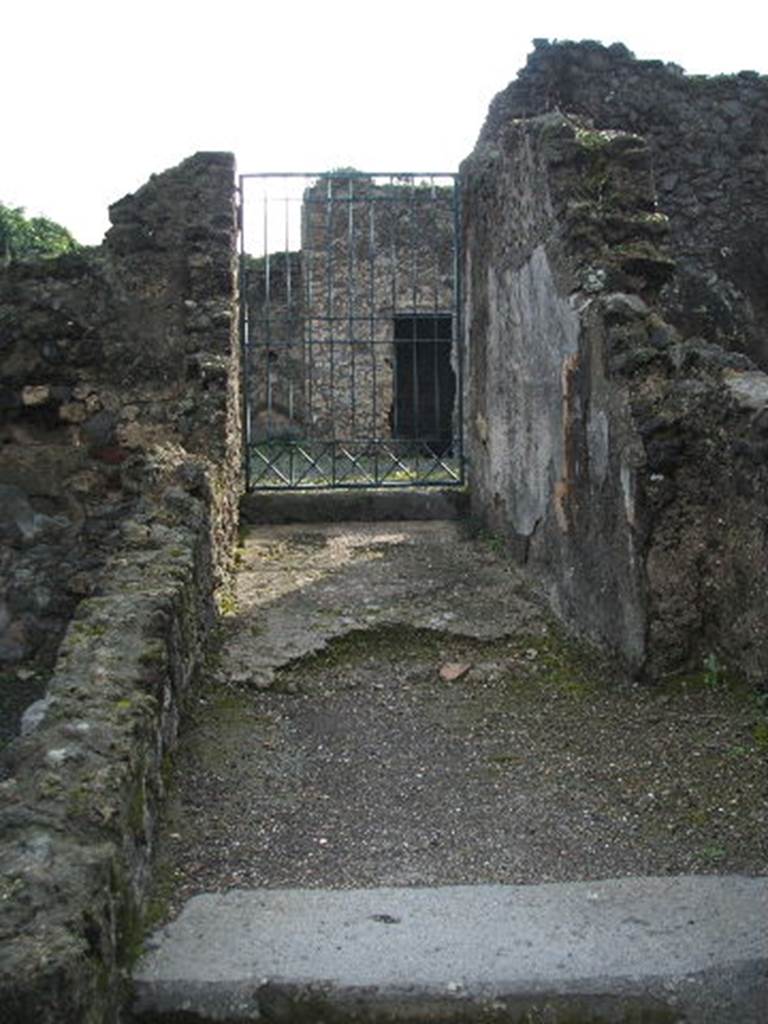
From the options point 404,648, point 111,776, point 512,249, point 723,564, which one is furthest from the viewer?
point 512,249

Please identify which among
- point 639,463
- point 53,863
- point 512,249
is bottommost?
point 53,863

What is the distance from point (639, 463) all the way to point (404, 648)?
124 cm

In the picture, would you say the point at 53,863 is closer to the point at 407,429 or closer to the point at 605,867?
the point at 605,867

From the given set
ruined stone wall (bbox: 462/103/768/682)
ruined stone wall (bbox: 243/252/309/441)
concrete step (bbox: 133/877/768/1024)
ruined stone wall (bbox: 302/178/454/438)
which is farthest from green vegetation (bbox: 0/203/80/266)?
concrete step (bbox: 133/877/768/1024)

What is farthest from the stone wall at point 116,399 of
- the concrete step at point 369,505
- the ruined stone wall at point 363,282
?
the ruined stone wall at point 363,282

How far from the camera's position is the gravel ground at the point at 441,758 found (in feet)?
10.3

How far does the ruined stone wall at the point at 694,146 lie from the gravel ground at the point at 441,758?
3.95m

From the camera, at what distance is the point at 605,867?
10.1ft

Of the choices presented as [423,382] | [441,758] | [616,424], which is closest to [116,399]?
[616,424]

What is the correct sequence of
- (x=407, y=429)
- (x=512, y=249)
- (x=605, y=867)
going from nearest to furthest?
1. (x=605, y=867)
2. (x=512, y=249)
3. (x=407, y=429)

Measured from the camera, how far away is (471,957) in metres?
2.61

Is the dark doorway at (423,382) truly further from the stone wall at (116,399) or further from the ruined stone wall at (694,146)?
the stone wall at (116,399)

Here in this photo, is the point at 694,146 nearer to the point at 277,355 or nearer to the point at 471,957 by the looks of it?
the point at 471,957

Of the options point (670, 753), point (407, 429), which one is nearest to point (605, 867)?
point (670, 753)
